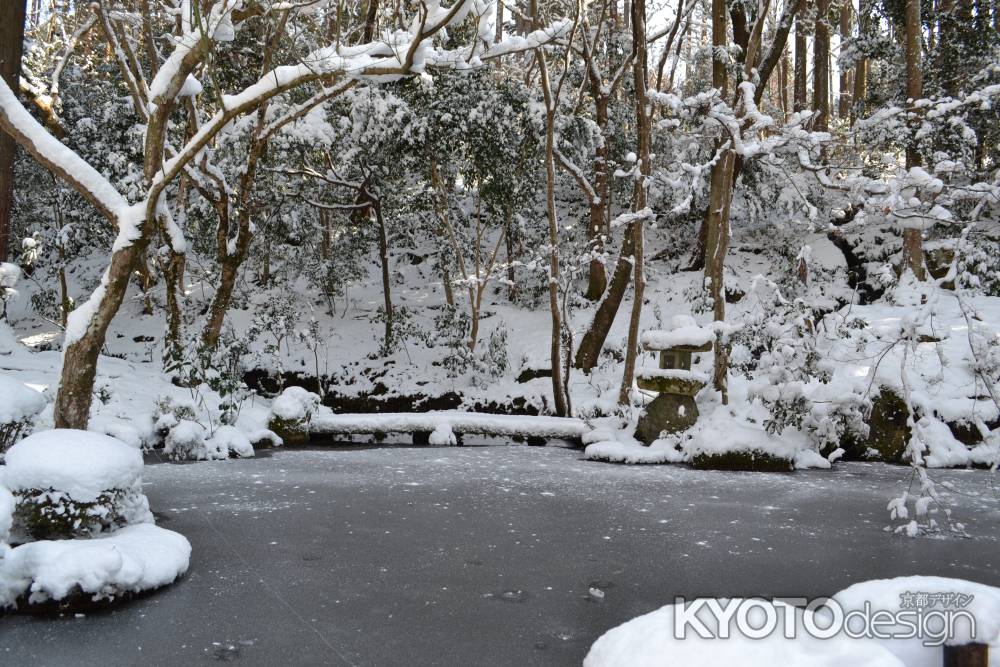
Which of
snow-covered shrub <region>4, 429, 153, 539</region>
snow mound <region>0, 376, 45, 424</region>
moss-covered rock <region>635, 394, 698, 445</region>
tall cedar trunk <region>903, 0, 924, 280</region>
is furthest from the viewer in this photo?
tall cedar trunk <region>903, 0, 924, 280</region>

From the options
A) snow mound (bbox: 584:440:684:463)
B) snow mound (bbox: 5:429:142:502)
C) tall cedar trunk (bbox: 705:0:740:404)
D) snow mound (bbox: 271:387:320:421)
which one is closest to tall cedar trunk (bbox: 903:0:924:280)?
tall cedar trunk (bbox: 705:0:740:404)

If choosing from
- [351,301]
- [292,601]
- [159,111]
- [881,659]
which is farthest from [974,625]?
[351,301]

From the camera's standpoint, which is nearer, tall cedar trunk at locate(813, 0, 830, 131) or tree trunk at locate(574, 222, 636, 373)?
tree trunk at locate(574, 222, 636, 373)

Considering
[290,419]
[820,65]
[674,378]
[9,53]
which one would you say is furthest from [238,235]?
[820,65]

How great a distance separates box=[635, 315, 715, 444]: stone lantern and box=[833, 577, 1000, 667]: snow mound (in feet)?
21.3

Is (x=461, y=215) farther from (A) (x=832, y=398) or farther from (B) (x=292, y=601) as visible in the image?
(B) (x=292, y=601)

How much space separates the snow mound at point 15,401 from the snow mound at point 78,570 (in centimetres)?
271

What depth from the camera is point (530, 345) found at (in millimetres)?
16047

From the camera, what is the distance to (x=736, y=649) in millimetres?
2449

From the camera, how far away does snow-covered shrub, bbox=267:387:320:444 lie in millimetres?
11242

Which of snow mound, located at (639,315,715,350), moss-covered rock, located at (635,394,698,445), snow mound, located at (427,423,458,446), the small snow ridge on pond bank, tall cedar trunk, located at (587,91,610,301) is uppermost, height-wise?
tall cedar trunk, located at (587,91,610,301)

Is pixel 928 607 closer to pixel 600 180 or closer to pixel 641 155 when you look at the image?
pixel 641 155

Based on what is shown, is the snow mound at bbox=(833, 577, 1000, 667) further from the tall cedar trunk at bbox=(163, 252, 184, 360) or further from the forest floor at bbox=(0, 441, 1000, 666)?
the tall cedar trunk at bbox=(163, 252, 184, 360)

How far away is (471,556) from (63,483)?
2750 millimetres
